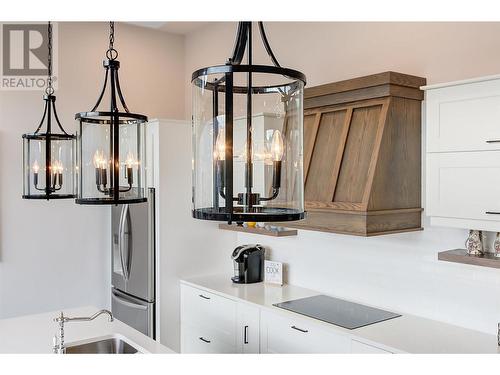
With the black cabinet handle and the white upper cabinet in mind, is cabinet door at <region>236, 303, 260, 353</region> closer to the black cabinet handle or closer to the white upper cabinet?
the black cabinet handle

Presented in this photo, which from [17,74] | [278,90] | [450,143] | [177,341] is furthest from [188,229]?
[278,90]

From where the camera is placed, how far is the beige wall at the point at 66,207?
397cm

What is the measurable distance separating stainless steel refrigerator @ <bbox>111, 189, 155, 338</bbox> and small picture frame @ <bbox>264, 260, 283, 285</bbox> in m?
0.91

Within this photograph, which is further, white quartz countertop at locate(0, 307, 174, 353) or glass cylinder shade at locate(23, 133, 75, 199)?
glass cylinder shade at locate(23, 133, 75, 199)

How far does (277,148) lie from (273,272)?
272 cm

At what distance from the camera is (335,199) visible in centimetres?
293

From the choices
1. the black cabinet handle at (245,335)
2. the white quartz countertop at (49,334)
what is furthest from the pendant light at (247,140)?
the black cabinet handle at (245,335)

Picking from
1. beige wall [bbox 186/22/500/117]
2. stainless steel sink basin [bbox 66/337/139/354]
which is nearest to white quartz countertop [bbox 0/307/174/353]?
stainless steel sink basin [bbox 66/337/139/354]

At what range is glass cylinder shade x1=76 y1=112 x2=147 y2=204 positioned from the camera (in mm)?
1850

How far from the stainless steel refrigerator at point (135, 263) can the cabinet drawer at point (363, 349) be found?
6.26 feet

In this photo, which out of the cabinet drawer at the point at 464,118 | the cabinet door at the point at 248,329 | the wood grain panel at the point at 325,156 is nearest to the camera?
the cabinet drawer at the point at 464,118

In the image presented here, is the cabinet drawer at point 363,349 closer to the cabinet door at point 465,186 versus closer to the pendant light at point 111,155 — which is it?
the cabinet door at point 465,186

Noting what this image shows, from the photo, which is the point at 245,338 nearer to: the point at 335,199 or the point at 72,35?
the point at 335,199

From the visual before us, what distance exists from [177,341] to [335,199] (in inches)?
76.5
